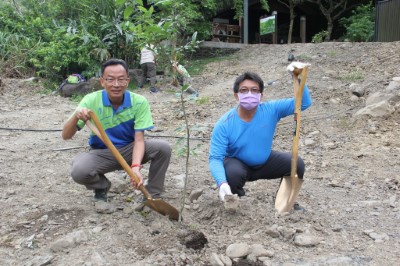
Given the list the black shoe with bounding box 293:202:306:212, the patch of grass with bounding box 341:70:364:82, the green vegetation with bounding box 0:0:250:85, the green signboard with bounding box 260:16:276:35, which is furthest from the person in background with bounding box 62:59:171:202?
the green signboard with bounding box 260:16:276:35

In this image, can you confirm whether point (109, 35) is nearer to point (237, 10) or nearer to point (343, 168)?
point (237, 10)

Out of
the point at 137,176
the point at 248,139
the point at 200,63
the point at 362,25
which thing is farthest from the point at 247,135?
the point at 362,25

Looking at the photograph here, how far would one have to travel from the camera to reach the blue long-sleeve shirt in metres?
2.78

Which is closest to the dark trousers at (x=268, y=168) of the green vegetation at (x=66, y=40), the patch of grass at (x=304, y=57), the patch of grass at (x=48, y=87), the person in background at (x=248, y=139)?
the person in background at (x=248, y=139)

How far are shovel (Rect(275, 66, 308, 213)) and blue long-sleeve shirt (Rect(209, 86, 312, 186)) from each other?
0.42 ft

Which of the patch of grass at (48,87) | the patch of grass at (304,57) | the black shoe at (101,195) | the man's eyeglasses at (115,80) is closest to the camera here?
the man's eyeglasses at (115,80)

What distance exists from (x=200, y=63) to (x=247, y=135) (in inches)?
355

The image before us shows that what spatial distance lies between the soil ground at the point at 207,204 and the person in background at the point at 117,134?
0.19 m

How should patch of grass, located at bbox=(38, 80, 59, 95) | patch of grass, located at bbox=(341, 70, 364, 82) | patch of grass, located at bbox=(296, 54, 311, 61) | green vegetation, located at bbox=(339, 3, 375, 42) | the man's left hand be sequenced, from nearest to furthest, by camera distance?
the man's left hand, patch of grass, located at bbox=(341, 70, 364, 82), patch of grass, located at bbox=(38, 80, 59, 95), patch of grass, located at bbox=(296, 54, 311, 61), green vegetation, located at bbox=(339, 3, 375, 42)

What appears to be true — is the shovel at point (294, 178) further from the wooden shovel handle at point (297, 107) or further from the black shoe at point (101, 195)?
the black shoe at point (101, 195)

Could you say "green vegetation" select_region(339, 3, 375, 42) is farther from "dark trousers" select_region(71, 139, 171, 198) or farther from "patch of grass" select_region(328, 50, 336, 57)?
"dark trousers" select_region(71, 139, 171, 198)

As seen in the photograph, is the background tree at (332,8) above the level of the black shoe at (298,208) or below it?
above

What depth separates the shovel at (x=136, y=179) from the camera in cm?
238

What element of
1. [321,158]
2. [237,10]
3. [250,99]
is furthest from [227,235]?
[237,10]
